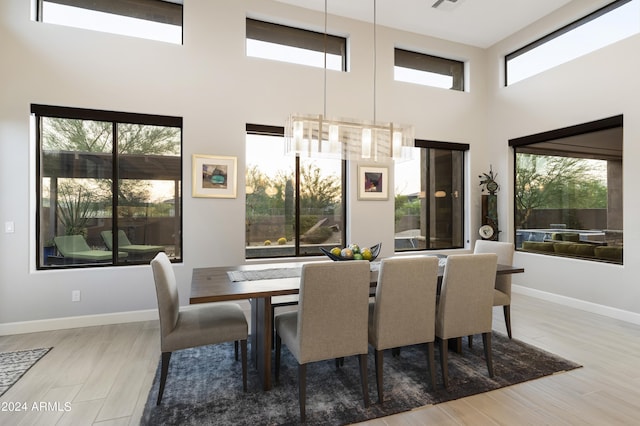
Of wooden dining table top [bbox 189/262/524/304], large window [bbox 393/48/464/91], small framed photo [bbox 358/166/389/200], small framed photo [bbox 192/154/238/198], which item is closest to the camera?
wooden dining table top [bbox 189/262/524/304]

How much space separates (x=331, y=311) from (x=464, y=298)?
→ 1101 mm

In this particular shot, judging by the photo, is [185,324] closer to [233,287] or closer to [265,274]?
[233,287]

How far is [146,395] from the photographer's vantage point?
237 centimetres

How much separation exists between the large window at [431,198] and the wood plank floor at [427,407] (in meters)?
2.07

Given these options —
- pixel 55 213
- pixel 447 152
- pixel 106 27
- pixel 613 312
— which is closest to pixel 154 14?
pixel 106 27

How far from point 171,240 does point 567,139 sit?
5645mm

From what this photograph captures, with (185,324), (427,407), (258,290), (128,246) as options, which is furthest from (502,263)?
(128,246)

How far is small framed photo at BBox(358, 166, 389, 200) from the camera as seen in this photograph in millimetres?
4922

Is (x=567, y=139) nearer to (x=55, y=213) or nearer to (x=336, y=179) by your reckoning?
(x=336, y=179)

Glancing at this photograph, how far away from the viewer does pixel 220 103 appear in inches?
167

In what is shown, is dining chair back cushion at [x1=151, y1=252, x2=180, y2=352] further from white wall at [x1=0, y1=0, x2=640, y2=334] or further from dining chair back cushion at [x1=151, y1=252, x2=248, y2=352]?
white wall at [x1=0, y1=0, x2=640, y2=334]

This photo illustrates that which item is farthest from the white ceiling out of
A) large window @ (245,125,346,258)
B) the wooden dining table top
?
the wooden dining table top

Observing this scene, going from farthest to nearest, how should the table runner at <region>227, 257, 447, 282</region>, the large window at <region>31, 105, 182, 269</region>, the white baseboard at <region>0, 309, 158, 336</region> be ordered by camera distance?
1. the large window at <region>31, 105, 182, 269</region>
2. the white baseboard at <region>0, 309, 158, 336</region>
3. the table runner at <region>227, 257, 447, 282</region>

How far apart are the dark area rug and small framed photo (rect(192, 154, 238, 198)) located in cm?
190
